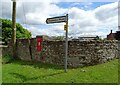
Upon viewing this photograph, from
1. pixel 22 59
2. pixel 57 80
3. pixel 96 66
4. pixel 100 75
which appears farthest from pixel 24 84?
pixel 22 59

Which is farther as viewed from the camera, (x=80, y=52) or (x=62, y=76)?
(x=80, y=52)

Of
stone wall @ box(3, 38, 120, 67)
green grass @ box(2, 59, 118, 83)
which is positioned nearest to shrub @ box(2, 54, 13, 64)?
stone wall @ box(3, 38, 120, 67)

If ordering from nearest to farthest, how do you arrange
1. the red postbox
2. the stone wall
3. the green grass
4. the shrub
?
1. the green grass
2. the stone wall
3. the red postbox
4. the shrub

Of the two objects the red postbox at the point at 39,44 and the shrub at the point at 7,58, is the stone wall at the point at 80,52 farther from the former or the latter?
the shrub at the point at 7,58

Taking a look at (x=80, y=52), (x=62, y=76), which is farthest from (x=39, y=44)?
(x=62, y=76)

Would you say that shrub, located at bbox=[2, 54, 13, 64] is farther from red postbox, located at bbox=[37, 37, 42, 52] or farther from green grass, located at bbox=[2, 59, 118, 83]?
green grass, located at bbox=[2, 59, 118, 83]

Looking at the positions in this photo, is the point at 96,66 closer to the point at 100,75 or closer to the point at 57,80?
the point at 100,75

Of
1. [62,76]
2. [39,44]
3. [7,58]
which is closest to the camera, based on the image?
[62,76]

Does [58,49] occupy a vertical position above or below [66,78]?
above

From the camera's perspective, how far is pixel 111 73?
10.2 m

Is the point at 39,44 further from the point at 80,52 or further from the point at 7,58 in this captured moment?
the point at 7,58

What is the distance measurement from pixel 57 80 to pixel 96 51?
352 centimetres

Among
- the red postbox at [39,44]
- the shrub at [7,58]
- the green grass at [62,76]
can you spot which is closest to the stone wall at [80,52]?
the red postbox at [39,44]

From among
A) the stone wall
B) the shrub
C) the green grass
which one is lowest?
the green grass
